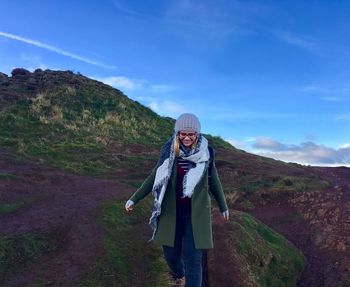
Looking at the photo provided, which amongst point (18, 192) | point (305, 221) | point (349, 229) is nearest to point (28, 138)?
point (18, 192)

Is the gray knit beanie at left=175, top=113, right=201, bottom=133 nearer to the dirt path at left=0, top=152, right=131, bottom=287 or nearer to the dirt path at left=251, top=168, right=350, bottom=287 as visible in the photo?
the dirt path at left=0, top=152, right=131, bottom=287

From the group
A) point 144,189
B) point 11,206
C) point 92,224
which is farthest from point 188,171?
point 11,206

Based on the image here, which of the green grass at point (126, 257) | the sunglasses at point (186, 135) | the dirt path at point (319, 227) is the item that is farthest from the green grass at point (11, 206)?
the dirt path at point (319, 227)

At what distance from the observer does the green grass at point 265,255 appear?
11484 mm

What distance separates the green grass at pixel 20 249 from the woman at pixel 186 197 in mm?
3774

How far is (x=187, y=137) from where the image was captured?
6.78m

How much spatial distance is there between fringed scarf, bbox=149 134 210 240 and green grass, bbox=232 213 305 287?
491 cm

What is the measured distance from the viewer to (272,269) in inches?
483

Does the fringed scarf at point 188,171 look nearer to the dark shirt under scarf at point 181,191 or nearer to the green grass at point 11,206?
the dark shirt under scarf at point 181,191

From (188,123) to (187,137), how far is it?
20 cm

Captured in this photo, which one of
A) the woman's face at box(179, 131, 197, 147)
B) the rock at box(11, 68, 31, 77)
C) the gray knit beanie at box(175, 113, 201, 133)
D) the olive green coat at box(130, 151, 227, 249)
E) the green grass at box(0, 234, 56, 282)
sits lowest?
the green grass at box(0, 234, 56, 282)

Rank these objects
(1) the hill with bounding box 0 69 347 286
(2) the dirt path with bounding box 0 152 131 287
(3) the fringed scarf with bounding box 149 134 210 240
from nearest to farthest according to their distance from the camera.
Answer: (3) the fringed scarf with bounding box 149 134 210 240 < (2) the dirt path with bounding box 0 152 131 287 < (1) the hill with bounding box 0 69 347 286

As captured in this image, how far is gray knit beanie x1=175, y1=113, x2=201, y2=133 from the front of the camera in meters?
6.75

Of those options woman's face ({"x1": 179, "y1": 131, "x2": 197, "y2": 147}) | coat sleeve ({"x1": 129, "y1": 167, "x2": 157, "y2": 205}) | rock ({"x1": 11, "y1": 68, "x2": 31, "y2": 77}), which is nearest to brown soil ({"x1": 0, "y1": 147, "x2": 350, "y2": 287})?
coat sleeve ({"x1": 129, "y1": 167, "x2": 157, "y2": 205})
